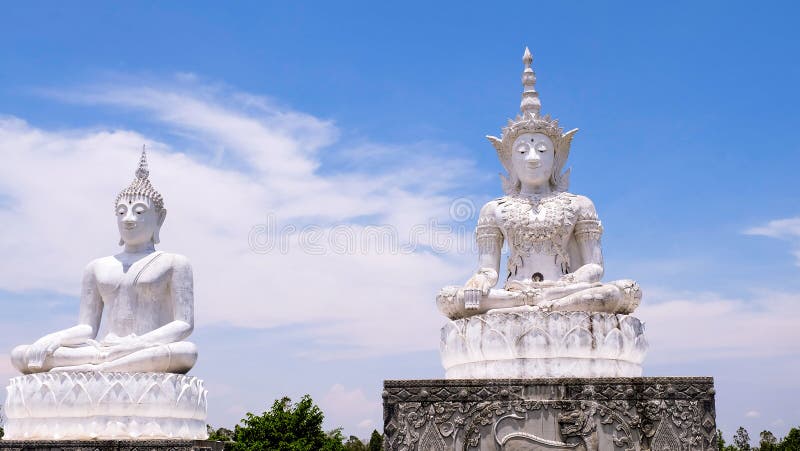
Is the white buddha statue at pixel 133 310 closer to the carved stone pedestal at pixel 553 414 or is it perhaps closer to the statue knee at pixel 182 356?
the statue knee at pixel 182 356

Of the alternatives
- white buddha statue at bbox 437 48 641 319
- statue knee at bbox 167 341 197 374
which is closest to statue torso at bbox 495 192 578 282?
white buddha statue at bbox 437 48 641 319

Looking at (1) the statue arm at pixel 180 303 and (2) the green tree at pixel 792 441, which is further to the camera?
(2) the green tree at pixel 792 441

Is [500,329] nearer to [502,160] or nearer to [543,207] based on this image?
[543,207]

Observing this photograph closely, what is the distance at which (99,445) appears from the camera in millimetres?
8133

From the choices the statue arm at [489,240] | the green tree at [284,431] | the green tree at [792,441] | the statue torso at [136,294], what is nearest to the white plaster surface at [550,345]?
the statue arm at [489,240]

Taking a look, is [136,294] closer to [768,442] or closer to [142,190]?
[142,190]

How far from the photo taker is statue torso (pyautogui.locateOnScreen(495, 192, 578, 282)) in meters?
9.54

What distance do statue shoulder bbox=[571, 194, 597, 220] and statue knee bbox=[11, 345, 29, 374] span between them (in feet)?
20.4

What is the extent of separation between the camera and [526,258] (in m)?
9.64

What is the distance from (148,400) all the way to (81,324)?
168 centimetres

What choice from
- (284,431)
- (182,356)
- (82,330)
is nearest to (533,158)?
(182,356)

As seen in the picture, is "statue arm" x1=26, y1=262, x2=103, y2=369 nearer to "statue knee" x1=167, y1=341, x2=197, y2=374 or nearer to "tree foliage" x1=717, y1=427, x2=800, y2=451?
"statue knee" x1=167, y1=341, x2=197, y2=374

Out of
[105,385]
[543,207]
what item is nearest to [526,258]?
[543,207]

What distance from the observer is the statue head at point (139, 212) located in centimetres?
970
